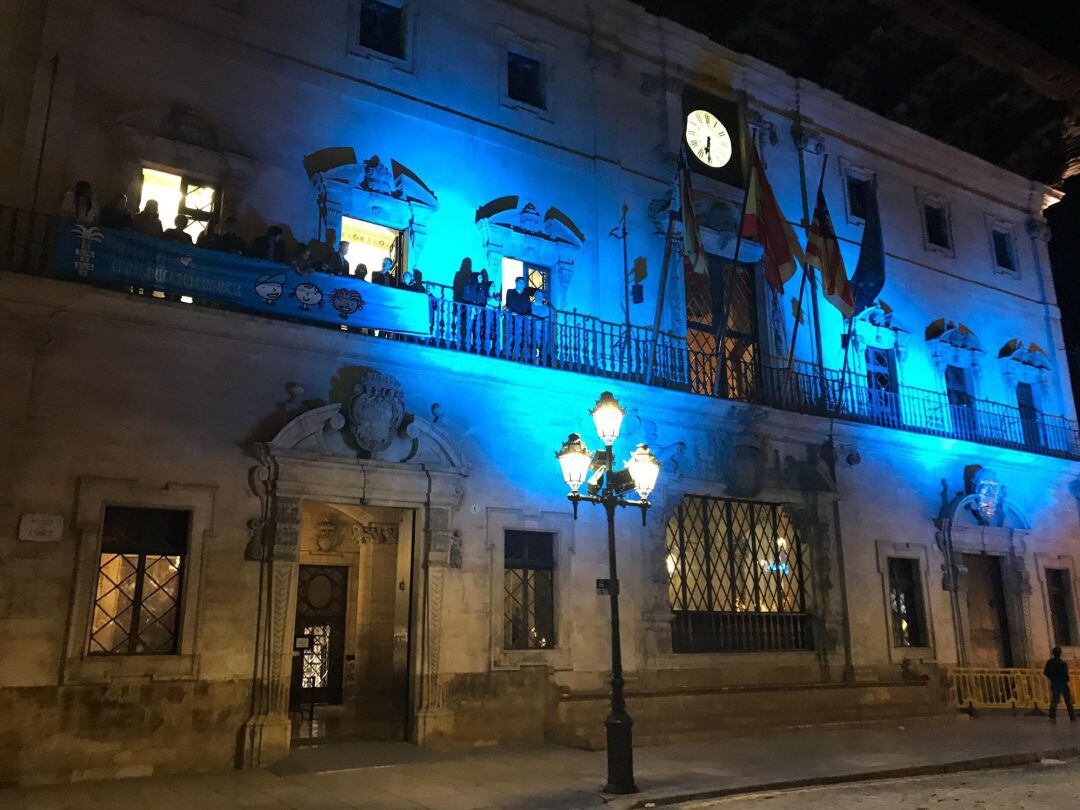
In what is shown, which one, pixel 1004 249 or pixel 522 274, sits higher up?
pixel 1004 249

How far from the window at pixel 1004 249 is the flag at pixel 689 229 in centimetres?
1190

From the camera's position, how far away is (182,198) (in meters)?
11.9

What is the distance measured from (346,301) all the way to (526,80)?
6.49 m

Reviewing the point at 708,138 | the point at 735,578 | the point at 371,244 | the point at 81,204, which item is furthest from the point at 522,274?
the point at 81,204

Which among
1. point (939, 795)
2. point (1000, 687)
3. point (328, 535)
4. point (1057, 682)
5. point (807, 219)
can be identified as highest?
point (807, 219)

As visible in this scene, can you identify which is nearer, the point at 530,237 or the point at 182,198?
the point at 182,198

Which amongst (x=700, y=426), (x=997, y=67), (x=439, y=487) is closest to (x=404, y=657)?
(x=439, y=487)

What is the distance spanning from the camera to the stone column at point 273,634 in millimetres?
10469

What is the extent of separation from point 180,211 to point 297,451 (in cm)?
374

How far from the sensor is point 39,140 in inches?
430

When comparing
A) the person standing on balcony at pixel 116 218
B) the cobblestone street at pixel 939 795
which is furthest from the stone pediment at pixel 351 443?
the cobblestone street at pixel 939 795

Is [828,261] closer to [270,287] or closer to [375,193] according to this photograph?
[375,193]

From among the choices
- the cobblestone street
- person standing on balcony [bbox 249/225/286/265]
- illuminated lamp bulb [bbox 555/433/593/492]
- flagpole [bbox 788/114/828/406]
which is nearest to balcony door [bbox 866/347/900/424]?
flagpole [bbox 788/114/828/406]

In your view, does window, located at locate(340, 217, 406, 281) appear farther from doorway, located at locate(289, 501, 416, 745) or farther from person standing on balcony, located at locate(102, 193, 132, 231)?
doorway, located at locate(289, 501, 416, 745)
